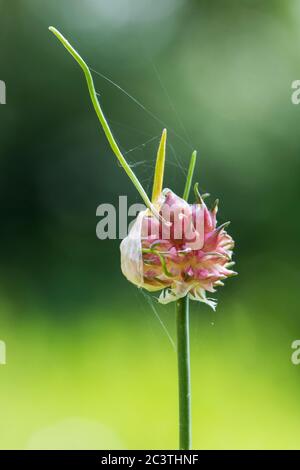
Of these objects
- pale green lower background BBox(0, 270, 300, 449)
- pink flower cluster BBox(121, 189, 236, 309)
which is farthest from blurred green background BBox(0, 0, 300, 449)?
pink flower cluster BBox(121, 189, 236, 309)

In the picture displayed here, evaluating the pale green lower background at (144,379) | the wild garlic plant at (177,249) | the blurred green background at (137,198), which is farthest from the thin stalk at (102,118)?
the blurred green background at (137,198)

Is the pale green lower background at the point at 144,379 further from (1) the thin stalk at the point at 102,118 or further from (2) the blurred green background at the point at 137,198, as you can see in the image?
(1) the thin stalk at the point at 102,118

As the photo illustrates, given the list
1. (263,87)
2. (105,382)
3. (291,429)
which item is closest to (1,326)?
(105,382)

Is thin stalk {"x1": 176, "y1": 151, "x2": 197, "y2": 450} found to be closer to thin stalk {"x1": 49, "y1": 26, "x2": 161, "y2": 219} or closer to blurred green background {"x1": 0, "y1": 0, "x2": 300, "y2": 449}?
thin stalk {"x1": 49, "y1": 26, "x2": 161, "y2": 219}

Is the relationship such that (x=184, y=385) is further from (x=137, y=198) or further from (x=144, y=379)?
(x=137, y=198)

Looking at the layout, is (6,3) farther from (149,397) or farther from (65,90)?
(149,397)

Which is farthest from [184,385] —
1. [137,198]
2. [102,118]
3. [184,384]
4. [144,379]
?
[137,198]

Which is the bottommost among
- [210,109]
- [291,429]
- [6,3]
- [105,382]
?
[291,429]
